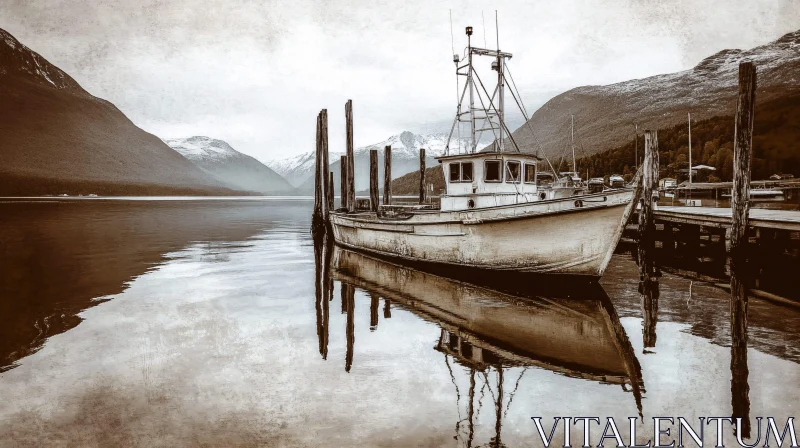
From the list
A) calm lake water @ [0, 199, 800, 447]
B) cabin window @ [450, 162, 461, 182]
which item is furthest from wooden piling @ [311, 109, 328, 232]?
calm lake water @ [0, 199, 800, 447]

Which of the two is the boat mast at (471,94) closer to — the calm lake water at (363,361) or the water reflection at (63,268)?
the calm lake water at (363,361)

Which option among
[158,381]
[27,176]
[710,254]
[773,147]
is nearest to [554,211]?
[158,381]

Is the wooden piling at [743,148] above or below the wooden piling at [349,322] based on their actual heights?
above

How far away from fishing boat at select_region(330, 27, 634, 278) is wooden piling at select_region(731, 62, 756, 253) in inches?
194

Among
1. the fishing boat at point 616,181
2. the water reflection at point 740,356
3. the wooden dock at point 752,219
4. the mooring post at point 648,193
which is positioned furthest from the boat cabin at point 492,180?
the fishing boat at point 616,181

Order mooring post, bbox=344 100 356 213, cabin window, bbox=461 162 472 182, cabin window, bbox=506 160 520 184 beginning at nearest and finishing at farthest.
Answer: cabin window, bbox=506 160 520 184 < cabin window, bbox=461 162 472 182 < mooring post, bbox=344 100 356 213

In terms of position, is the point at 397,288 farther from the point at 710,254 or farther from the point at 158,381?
the point at 710,254

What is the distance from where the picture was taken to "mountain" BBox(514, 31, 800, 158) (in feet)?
373

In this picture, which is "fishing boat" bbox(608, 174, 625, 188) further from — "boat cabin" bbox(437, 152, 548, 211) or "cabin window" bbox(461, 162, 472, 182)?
"cabin window" bbox(461, 162, 472, 182)

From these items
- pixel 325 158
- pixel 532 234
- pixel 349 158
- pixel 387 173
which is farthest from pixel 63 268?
pixel 387 173

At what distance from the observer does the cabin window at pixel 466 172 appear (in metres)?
15.9

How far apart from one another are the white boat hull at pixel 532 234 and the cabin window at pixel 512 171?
2.47 m

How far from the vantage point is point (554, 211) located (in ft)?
41.2

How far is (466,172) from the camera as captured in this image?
16031 millimetres
